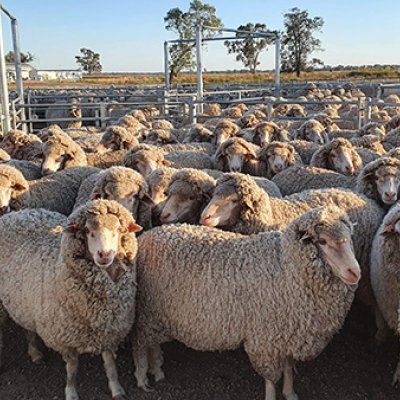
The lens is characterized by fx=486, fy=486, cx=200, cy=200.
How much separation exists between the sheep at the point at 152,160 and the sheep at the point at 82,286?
1.78 m

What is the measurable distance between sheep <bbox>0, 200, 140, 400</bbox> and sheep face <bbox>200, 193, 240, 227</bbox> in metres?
0.70

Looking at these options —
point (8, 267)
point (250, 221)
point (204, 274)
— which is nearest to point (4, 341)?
point (8, 267)

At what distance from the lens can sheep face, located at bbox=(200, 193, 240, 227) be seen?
12.0ft

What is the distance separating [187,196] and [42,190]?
1.61 meters

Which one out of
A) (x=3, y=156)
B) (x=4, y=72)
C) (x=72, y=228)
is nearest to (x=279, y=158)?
(x=72, y=228)

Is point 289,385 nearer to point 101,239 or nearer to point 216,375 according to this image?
point 216,375

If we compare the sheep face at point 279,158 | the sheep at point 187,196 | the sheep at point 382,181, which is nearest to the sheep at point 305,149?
the sheep face at point 279,158

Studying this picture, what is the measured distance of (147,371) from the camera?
3521 millimetres

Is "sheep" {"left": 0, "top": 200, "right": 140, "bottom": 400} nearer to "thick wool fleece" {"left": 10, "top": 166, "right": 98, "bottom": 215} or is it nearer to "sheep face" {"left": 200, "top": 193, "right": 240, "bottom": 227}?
"sheep face" {"left": 200, "top": 193, "right": 240, "bottom": 227}

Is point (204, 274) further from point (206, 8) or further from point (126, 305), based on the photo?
point (206, 8)

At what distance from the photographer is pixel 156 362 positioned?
351cm

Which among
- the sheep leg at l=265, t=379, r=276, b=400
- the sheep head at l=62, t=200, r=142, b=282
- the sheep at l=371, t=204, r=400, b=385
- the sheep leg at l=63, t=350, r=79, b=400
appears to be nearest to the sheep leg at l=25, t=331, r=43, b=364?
the sheep leg at l=63, t=350, r=79, b=400

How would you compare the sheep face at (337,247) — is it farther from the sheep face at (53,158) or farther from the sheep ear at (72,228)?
the sheep face at (53,158)

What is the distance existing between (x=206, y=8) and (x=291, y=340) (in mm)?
35181
